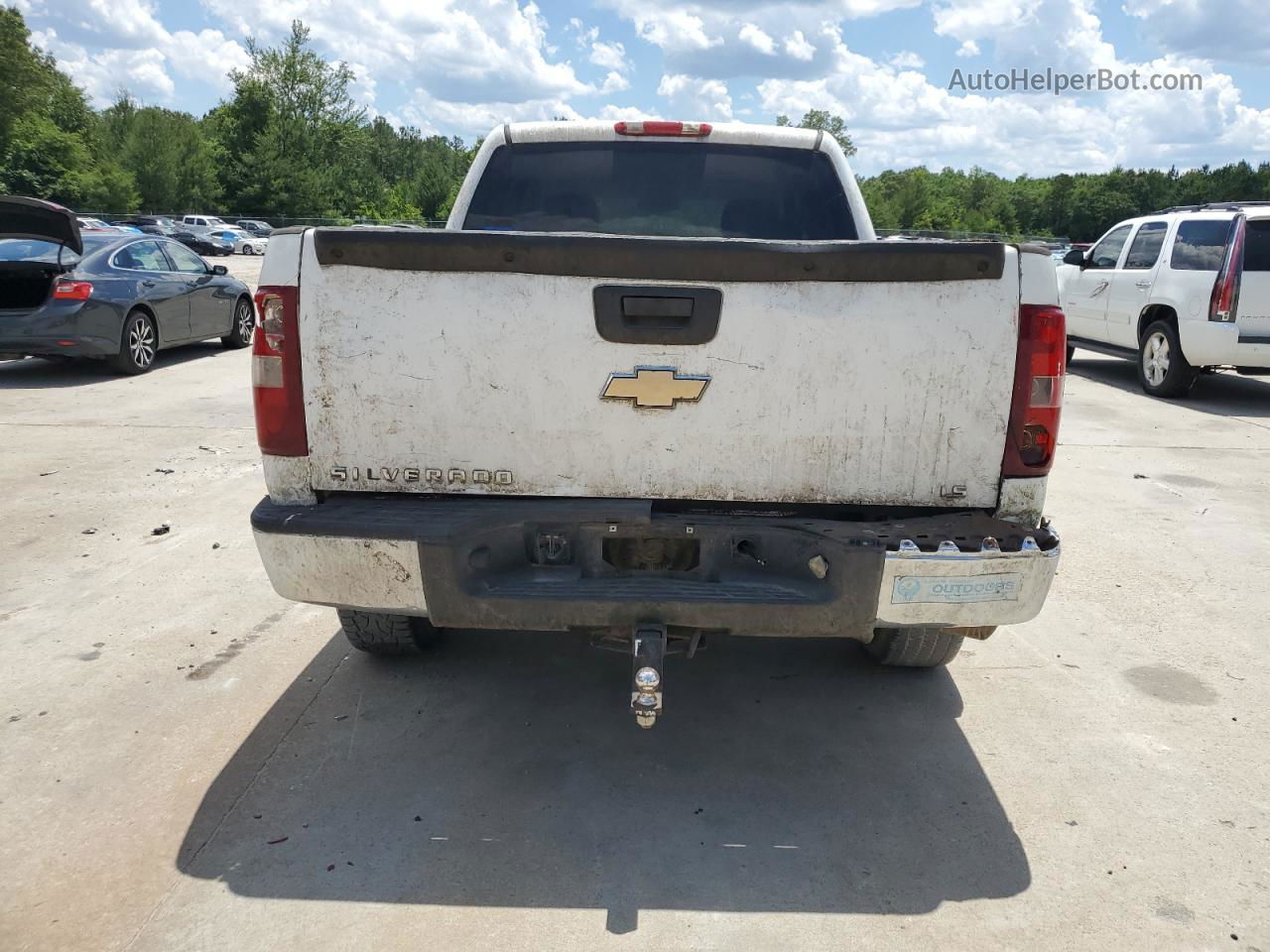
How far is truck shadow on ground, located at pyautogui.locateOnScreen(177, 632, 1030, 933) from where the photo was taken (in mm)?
2758

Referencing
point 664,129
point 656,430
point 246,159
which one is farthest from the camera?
point 246,159

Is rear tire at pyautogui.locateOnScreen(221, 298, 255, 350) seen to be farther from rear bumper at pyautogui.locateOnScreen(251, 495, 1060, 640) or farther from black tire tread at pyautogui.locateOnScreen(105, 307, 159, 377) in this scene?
rear bumper at pyautogui.locateOnScreen(251, 495, 1060, 640)

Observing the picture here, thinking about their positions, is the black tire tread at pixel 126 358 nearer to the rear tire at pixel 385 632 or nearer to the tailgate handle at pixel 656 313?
the rear tire at pixel 385 632

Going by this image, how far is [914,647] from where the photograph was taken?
3.83 meters

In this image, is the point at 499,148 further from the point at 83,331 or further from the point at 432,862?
the point at 83,331

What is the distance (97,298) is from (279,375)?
8595 mm

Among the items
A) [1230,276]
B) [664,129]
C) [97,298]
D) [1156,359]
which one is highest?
[664,129]

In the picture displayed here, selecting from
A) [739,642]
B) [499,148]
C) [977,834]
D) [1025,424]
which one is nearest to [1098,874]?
[977,834]

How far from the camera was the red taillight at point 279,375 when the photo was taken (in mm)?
2896

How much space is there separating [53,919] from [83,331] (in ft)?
29.2

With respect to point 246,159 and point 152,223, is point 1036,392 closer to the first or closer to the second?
point 152,223

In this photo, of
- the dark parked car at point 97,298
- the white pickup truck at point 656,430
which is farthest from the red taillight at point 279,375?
the dark parked car at point 97,298

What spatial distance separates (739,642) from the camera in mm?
4363

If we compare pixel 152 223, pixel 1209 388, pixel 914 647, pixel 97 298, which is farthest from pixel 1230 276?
pixel 152 223
